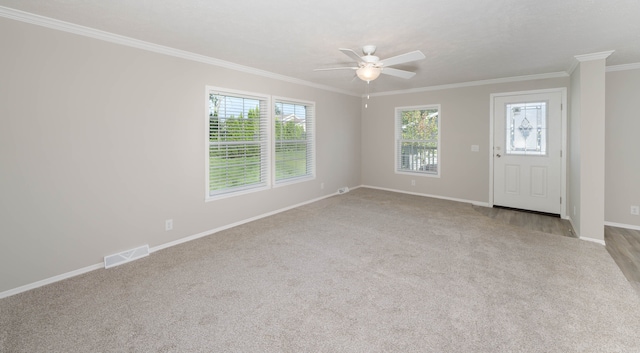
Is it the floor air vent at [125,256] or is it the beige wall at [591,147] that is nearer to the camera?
the floor air vent at [125,256]

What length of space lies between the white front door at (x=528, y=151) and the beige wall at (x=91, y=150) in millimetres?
→ 4781

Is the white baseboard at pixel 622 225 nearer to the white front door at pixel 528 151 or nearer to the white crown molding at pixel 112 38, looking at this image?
the white front door at pixel 528 151

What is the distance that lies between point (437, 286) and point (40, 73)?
4.02 m

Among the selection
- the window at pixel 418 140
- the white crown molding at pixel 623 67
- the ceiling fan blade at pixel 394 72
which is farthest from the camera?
the window at pixel 418 140

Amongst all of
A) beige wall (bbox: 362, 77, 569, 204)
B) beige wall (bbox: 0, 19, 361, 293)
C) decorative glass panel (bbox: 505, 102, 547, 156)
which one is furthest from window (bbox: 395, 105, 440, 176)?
beige wall (bbox: 0, 19, 361, 293)

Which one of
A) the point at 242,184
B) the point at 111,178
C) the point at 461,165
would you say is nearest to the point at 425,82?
the point at 461,165

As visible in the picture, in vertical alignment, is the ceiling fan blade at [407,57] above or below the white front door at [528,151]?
above

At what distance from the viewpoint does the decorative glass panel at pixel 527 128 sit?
15.6ft

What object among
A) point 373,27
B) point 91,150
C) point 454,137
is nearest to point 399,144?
point 454,137

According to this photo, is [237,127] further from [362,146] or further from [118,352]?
[362,146]

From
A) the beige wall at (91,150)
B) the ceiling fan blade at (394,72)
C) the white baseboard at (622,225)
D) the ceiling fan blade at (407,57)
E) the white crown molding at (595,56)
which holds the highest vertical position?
the white crown molding at (595,56)

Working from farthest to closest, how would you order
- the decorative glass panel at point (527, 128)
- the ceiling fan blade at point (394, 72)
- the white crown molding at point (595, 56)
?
the decorative glass panel at point (527, 128), the white crown molding at point (595, 56), the ceiling fan blade at point (394, 72)

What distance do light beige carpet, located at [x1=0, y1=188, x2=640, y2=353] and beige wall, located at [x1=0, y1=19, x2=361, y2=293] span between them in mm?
355

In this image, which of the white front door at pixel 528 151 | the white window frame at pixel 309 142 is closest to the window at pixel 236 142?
the white window frame at pixel 309 142
